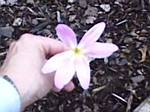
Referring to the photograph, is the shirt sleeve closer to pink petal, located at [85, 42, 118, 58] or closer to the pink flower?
the pink flower

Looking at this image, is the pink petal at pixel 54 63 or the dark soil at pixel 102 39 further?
the dark soil at pixel 102 39

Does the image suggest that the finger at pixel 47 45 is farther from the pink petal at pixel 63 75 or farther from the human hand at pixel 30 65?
the pink petal at pixel 63 75

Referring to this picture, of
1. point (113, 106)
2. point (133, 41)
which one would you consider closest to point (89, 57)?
point (113, 106)

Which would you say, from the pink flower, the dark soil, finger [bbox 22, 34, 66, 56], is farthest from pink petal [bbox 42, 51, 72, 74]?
the dark soil

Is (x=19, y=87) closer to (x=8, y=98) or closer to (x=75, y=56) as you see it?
(x=8, y=98)

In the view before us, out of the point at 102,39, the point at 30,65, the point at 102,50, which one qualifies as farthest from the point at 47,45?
the point at 102,39

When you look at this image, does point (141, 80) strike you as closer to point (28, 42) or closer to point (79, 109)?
point (79, 109)

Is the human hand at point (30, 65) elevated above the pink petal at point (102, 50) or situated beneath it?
situated beneath

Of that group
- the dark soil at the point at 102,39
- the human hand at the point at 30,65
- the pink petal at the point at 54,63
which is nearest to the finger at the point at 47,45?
the human hand at the point at 30,65
